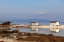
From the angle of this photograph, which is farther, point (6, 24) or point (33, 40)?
point (6, 24)

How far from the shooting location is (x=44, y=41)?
2084 cm

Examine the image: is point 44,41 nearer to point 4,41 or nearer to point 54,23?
point 4,41

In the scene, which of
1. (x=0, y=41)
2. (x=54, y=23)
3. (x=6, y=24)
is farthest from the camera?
(x=54, y=23)

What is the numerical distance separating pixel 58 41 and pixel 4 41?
5.95 m

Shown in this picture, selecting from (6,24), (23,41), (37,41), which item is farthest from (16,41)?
(6,24)

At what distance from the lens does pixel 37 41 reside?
2094 centimetres

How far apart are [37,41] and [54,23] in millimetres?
39088

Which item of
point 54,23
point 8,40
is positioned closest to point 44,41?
point 8,40

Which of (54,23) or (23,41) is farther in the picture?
(54,23)

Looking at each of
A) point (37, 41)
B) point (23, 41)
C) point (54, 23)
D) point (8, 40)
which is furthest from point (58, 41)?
point (54, 23)

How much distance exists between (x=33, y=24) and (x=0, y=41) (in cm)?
4137

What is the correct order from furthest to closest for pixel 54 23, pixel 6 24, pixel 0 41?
pixel 54 23, pixel 6 24, pixel 0 41

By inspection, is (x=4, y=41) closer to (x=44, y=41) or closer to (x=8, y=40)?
(x=8, y=40)

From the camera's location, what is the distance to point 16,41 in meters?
21.0
